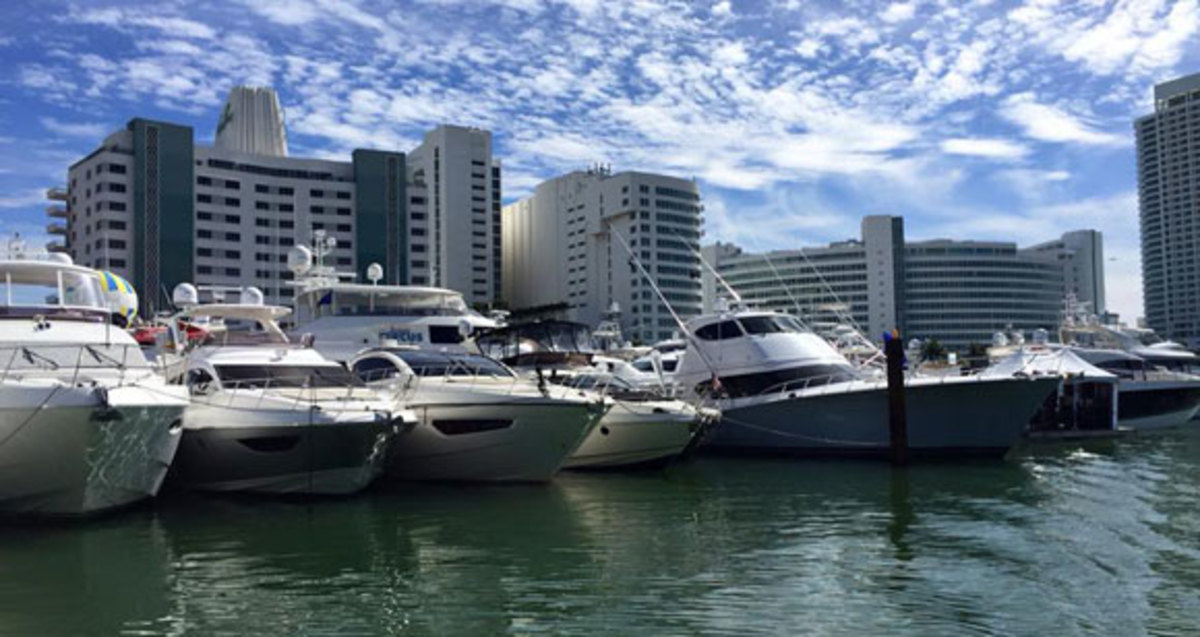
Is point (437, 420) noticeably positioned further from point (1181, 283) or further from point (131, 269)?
point (1181, 283)

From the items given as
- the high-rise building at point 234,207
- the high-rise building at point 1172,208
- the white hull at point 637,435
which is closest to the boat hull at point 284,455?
the white hull at point 637,435

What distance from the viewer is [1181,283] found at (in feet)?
500

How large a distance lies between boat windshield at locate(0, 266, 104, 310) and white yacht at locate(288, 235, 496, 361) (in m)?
10.3

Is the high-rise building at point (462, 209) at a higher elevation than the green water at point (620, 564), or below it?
higher

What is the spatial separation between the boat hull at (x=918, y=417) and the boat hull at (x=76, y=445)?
618 inches

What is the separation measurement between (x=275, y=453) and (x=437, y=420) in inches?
123

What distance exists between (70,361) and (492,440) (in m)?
7.01

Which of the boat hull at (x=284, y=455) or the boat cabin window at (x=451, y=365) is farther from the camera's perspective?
the boat cabin window at (x=451, y=365)

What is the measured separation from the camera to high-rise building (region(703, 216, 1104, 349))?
156 m

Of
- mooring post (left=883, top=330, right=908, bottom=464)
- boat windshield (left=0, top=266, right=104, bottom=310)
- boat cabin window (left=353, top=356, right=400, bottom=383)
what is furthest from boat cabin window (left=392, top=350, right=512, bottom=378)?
mooring post (left=883, top=330, right=908, bottom=464)

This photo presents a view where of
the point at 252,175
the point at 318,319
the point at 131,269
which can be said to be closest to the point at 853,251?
the point at 252,175

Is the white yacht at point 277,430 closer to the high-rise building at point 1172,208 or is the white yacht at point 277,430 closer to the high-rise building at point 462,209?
the high-rise building at point 462,209

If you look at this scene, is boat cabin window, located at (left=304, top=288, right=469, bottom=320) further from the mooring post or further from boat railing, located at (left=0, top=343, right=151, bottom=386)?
the mooring post

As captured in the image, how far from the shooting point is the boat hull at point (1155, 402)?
4088 cm
